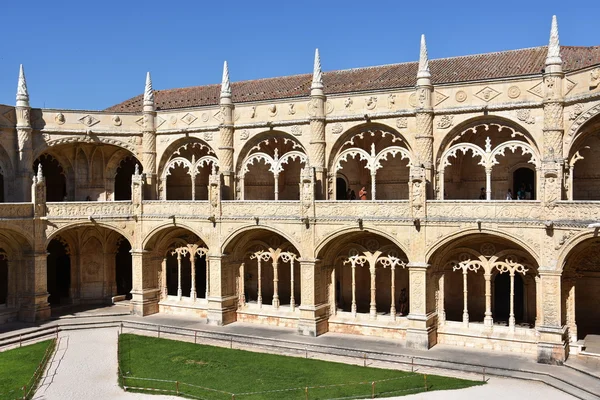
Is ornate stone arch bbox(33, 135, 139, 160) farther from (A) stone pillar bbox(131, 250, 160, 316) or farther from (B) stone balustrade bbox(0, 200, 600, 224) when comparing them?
(A) stone pillar bbox(131, 250, 160, 316)

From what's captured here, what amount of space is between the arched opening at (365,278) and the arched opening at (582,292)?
262 inches

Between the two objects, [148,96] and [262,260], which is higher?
[148,96]

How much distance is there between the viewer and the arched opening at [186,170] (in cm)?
3197

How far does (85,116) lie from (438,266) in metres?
20.2

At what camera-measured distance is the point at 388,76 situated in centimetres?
3209

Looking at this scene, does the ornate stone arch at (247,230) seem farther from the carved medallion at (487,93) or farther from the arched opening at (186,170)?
the carved medallion at (487,93)

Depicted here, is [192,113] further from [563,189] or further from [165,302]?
[563,189]

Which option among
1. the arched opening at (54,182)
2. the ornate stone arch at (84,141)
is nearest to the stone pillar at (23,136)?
the ornate stone arch at (84,141)

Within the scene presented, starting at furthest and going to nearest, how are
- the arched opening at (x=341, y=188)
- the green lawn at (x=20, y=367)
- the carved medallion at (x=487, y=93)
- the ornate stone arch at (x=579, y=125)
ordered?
the arched opening at (x=341, y=188)
the carved medallion at (x=487, y=93)
the ornate stone arch at (x=579, y=125)
the green lawn at (x=20, y=367)

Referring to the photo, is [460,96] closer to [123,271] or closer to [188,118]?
[188,118]

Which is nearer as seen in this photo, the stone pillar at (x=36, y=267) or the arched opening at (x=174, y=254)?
the stone pillar at (x=36, y=267)

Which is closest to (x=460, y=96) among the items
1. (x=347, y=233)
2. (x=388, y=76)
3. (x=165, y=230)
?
(x=388, y=76)

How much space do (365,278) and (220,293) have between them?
738cm

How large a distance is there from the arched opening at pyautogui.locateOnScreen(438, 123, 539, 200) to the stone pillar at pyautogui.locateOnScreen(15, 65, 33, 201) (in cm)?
2074
